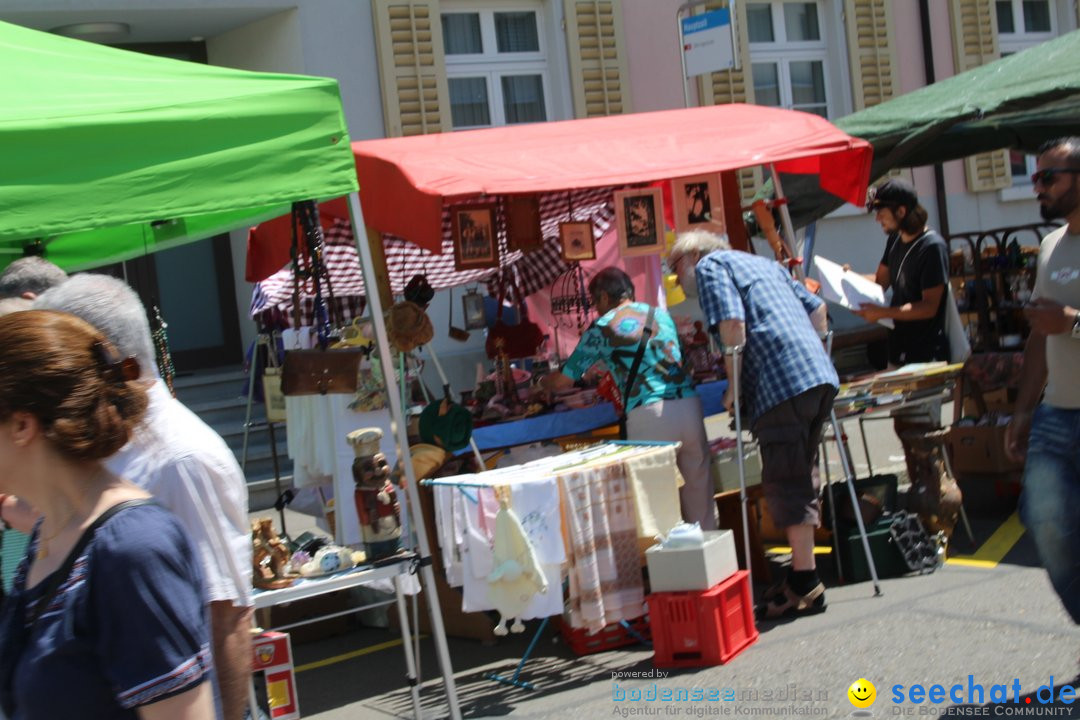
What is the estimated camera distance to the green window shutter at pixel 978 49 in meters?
14.4

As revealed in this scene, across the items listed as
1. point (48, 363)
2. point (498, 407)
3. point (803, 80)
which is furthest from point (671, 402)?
point (803, 80)

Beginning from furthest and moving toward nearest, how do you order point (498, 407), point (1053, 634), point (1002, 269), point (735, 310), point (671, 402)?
point (1002, 269), point (498, 407), point (671, 402), point (735, 310), point (1053, 634)

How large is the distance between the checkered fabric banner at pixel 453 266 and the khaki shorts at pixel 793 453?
2.26m

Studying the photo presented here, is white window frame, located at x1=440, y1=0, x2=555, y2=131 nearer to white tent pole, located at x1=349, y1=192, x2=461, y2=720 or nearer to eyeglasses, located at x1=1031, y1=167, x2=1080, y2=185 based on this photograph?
white tent pole, located at x1=349, y1=192, x2=461, y2=720

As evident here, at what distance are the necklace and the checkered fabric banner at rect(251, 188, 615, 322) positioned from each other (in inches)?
200

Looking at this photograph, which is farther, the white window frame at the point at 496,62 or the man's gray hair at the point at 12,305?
the white window frame at the point at 496,62

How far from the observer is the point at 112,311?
2.56m

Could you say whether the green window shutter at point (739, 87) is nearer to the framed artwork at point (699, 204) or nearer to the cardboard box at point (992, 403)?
the cardboard box at point (992, 403)

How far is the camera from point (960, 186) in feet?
47.8

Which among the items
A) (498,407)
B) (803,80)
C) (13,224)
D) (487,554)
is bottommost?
(487,554)

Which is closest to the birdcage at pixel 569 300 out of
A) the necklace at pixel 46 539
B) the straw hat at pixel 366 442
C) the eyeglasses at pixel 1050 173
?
the straw hat at pixel 366 442

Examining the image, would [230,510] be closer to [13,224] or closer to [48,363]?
[48,363]

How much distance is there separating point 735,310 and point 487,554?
4.99 ft

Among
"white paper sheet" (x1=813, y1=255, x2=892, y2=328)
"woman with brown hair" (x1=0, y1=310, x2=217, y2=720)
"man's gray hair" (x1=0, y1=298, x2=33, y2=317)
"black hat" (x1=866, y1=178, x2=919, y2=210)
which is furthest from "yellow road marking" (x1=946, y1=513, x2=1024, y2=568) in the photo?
"woman with brown hair" (x1=0, y1=310, x2=217, y2=720)
